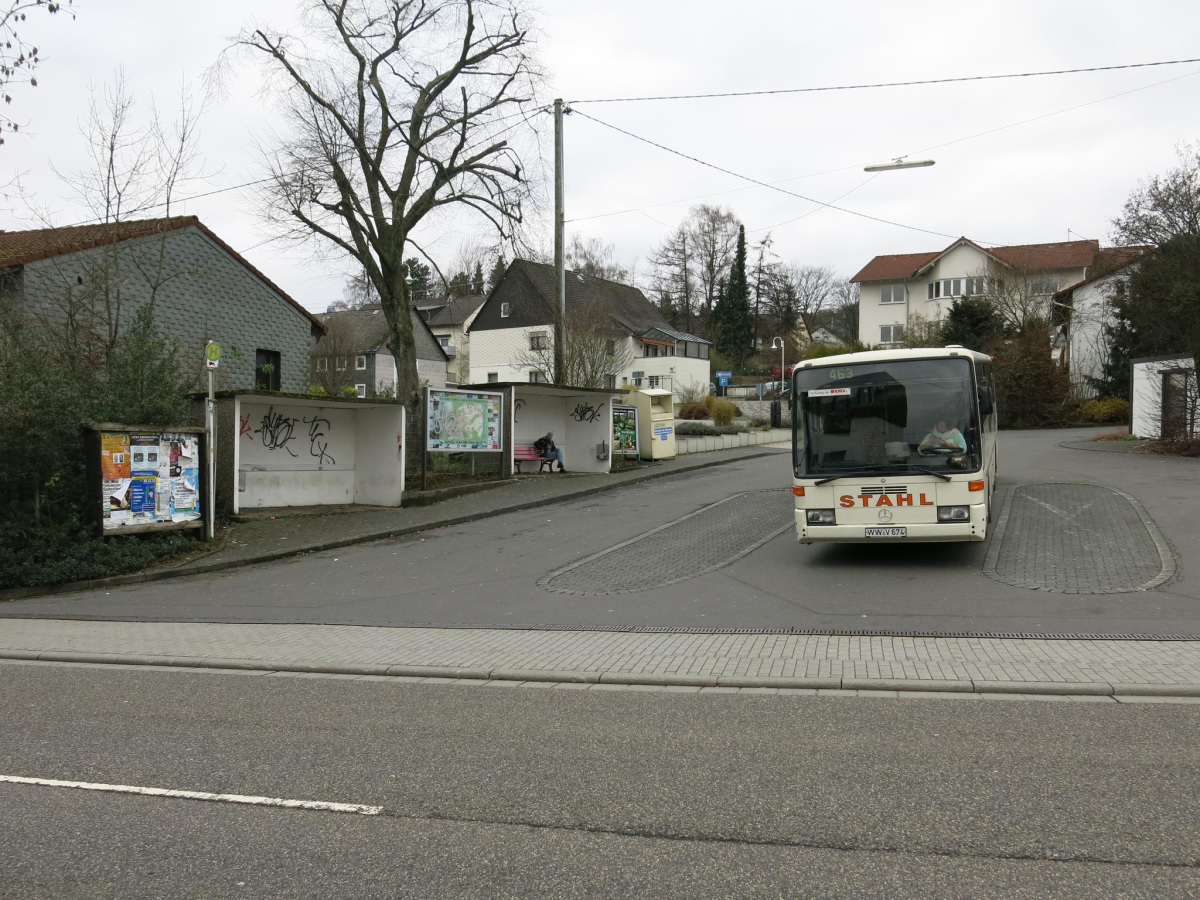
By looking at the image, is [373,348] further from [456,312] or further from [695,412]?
[695,412]

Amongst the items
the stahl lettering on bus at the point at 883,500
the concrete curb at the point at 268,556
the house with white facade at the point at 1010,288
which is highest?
the house with white facade at the point at 1010,288

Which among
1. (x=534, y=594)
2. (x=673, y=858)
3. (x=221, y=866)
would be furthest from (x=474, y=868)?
(x=534, y=594)

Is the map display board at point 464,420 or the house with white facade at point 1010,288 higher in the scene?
the house with white facade at point 1010,288

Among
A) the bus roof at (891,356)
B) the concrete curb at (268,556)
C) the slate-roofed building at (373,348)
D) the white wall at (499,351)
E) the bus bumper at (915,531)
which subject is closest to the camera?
the bus bumper at (915,531)

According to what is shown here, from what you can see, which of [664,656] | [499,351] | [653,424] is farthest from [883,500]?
[499,351]

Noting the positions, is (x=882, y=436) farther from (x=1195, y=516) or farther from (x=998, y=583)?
(x=1195, y=516)

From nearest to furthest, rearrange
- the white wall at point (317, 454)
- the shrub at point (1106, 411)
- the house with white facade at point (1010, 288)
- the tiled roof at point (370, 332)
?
the white wall at point (317, 454)
the shrub at point (1106, 411)
the house with white facade at point (1010, 288)
the tiled roof at point (370, 332)

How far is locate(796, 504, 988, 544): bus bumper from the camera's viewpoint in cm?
1112

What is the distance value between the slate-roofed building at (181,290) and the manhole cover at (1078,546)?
50.0 feet

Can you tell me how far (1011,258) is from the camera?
202ft

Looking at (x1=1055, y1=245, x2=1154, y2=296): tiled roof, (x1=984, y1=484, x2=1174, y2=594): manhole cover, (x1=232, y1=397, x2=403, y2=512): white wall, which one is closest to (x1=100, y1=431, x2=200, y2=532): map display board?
(x1=232, y1=397, x2=403, y2=512): white wall

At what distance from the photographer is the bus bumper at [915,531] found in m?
11.1

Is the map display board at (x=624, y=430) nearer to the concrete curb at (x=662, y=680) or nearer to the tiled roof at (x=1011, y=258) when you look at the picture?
the concrete curb at (x=662, y=680)

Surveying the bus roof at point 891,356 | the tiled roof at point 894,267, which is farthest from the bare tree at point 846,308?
the bus roof at point 891,356
